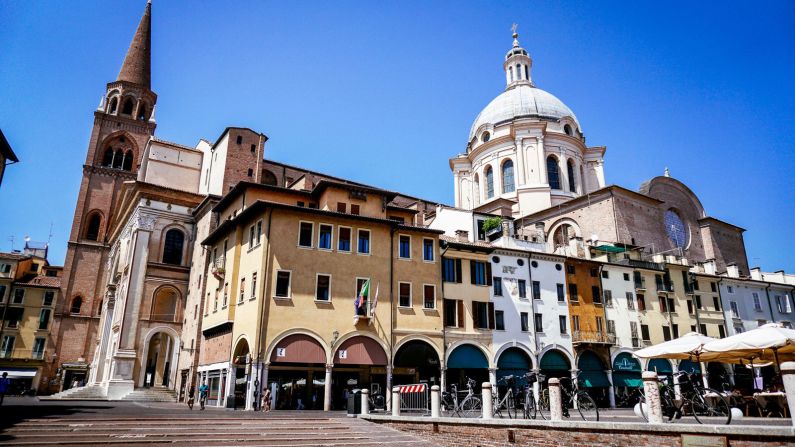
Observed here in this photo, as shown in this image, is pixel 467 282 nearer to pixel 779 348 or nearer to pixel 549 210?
pixel 779 348

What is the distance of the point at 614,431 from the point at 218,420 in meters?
11.0

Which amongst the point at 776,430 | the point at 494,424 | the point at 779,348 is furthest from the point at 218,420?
the point at 779,348

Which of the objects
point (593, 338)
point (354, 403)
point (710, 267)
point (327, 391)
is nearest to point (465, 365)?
point (327, 391)

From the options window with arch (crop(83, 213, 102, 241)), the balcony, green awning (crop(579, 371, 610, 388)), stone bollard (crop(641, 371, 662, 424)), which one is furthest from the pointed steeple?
stone bollard (crop(641, 371, 662, 424))

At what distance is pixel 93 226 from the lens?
164ft

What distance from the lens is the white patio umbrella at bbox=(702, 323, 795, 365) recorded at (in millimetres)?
15516

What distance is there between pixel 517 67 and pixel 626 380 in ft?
146

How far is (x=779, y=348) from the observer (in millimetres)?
16469

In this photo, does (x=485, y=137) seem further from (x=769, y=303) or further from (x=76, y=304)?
(x=76, y=304)

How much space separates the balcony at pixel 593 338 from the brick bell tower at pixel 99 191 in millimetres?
38275

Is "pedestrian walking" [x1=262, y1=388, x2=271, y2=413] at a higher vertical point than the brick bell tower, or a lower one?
lower

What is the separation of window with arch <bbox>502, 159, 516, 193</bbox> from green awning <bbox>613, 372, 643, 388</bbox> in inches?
996

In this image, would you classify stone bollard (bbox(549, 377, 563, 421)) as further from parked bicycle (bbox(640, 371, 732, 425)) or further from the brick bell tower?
the brick bell tower

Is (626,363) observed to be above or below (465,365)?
above
